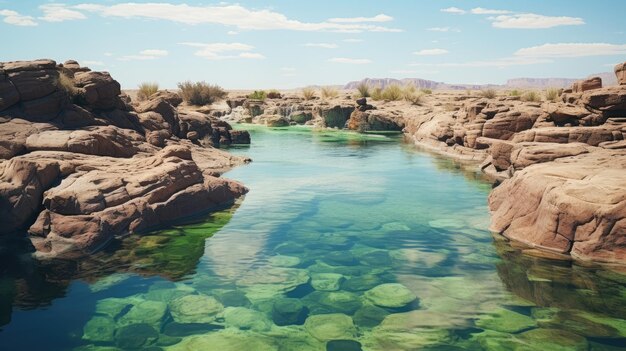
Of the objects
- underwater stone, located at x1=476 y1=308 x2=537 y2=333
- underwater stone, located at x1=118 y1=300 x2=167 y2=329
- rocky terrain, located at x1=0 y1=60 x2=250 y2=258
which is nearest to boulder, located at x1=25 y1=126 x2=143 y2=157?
rocky terrain, located at x1=0 y1=60 x2=250 y2=258

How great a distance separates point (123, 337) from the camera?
17.7 ft

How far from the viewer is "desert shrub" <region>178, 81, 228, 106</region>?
132ft

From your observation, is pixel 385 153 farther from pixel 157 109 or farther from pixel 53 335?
pixel 53 335

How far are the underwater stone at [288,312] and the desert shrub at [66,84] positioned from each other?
10173mm

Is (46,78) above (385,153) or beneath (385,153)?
above

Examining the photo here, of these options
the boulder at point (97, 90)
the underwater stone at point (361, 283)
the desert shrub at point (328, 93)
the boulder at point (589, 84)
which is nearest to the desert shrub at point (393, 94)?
the desert shrub at point (328, 93)

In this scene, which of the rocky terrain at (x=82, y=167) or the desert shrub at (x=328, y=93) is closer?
the rocky terrain at (x=82, y=167)

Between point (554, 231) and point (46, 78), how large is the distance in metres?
12.5

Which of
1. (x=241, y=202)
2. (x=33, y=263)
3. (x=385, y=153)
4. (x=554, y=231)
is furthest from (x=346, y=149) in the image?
(x=33, y=263)

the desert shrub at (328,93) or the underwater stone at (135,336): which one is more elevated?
the desert shrub at (328,93)

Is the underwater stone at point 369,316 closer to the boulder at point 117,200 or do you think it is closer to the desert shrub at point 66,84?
the boulder at point 117,200

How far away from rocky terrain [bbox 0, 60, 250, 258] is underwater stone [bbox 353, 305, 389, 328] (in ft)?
15.5

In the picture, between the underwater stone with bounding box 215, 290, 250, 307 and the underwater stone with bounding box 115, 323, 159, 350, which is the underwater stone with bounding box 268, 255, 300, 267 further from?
the underwater stone with bounding box 115, 323, 159, 350

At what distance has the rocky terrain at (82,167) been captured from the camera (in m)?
8.31
